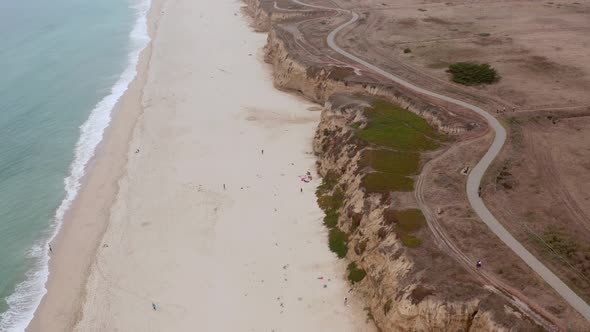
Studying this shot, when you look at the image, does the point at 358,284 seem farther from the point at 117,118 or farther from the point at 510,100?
the point at 117,118

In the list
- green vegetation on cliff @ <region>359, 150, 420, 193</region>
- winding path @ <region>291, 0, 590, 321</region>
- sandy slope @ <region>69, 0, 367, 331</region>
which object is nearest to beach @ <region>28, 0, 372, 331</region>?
sandy slope @ <region>69, 0, 367, 331</region>

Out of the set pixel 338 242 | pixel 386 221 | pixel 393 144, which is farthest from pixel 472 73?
pixel 386 221

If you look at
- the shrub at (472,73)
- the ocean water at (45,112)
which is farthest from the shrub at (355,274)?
the shrub at (472,73)

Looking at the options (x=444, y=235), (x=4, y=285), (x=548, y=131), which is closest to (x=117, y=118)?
(x=4, y=285)

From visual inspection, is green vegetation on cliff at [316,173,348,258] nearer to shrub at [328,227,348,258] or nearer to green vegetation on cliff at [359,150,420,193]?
shrub at [328,227,348,258]

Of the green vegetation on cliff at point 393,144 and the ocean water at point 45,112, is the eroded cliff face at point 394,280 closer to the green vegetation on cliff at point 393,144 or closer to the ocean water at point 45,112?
the green vegetation on cliff at point 393,144
